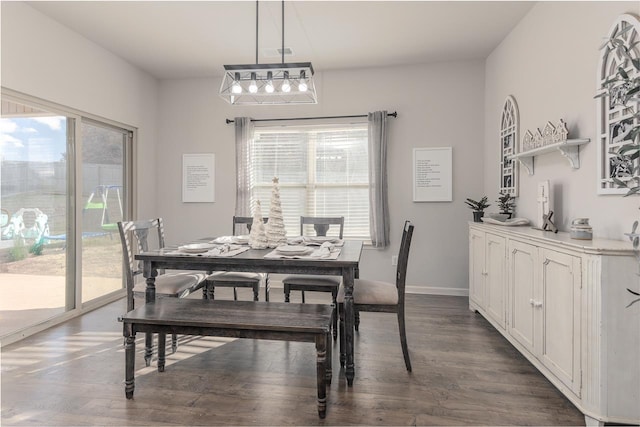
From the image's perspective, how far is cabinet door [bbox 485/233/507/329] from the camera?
2.80 meters

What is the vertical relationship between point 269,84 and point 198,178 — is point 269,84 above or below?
above

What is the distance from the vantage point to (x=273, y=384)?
7.27ft

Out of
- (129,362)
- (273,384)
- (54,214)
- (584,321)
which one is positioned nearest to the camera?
(584,321)

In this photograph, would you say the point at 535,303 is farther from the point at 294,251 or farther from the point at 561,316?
the point at 294,251

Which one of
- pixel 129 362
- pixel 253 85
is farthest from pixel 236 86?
pixel 129 362

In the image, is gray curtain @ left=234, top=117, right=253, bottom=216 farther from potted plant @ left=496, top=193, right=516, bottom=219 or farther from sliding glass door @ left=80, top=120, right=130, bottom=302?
potted plant @ left=496, top=193, right=516, bottom=219

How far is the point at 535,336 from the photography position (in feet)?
7.50

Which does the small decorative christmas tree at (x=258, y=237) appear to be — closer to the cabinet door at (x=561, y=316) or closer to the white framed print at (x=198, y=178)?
the cabinet door at (x=561, y=316)

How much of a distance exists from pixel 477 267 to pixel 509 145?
1261mm

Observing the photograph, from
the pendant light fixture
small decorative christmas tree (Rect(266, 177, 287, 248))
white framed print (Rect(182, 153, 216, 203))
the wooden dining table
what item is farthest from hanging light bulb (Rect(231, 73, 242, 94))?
white framed print (Rect(182, 153, 216, 203))

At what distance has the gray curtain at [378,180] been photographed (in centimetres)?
431

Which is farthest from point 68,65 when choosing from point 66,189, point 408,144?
point 408,144

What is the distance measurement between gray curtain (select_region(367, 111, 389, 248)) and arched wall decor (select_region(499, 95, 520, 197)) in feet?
4.13

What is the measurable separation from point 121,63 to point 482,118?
4301mm
